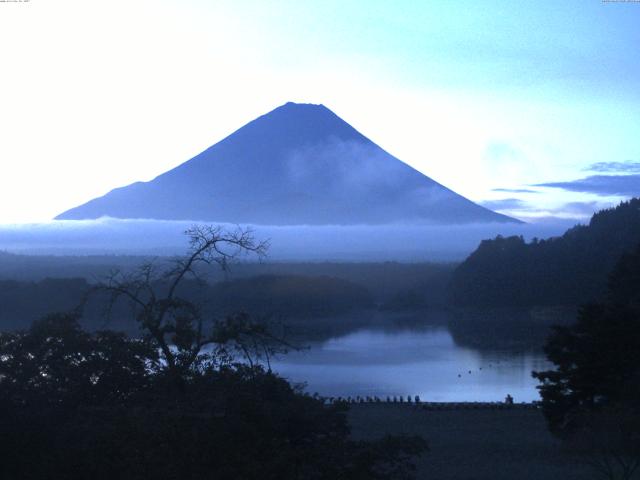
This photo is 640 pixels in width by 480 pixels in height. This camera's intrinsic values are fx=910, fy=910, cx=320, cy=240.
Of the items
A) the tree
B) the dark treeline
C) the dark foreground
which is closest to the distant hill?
the dark foreground

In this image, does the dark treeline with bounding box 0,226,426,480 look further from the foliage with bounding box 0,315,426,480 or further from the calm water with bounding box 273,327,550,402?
the calm water with bounding box 273,327,550,402

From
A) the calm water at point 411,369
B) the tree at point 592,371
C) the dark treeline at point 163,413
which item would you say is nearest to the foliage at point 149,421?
the dark treeline at point 163,413

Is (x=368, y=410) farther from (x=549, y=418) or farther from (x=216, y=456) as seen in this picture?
(x=216, y=456)

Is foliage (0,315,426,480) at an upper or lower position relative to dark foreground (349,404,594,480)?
upper

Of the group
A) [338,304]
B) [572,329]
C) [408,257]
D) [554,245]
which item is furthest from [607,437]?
[408,257]

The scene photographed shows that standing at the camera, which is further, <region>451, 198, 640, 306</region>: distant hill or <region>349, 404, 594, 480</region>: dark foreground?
<region>451, 198, 640, 306</region>: distant hill

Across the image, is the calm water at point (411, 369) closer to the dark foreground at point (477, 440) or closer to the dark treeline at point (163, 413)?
the dark foreground at point (477, 440)
